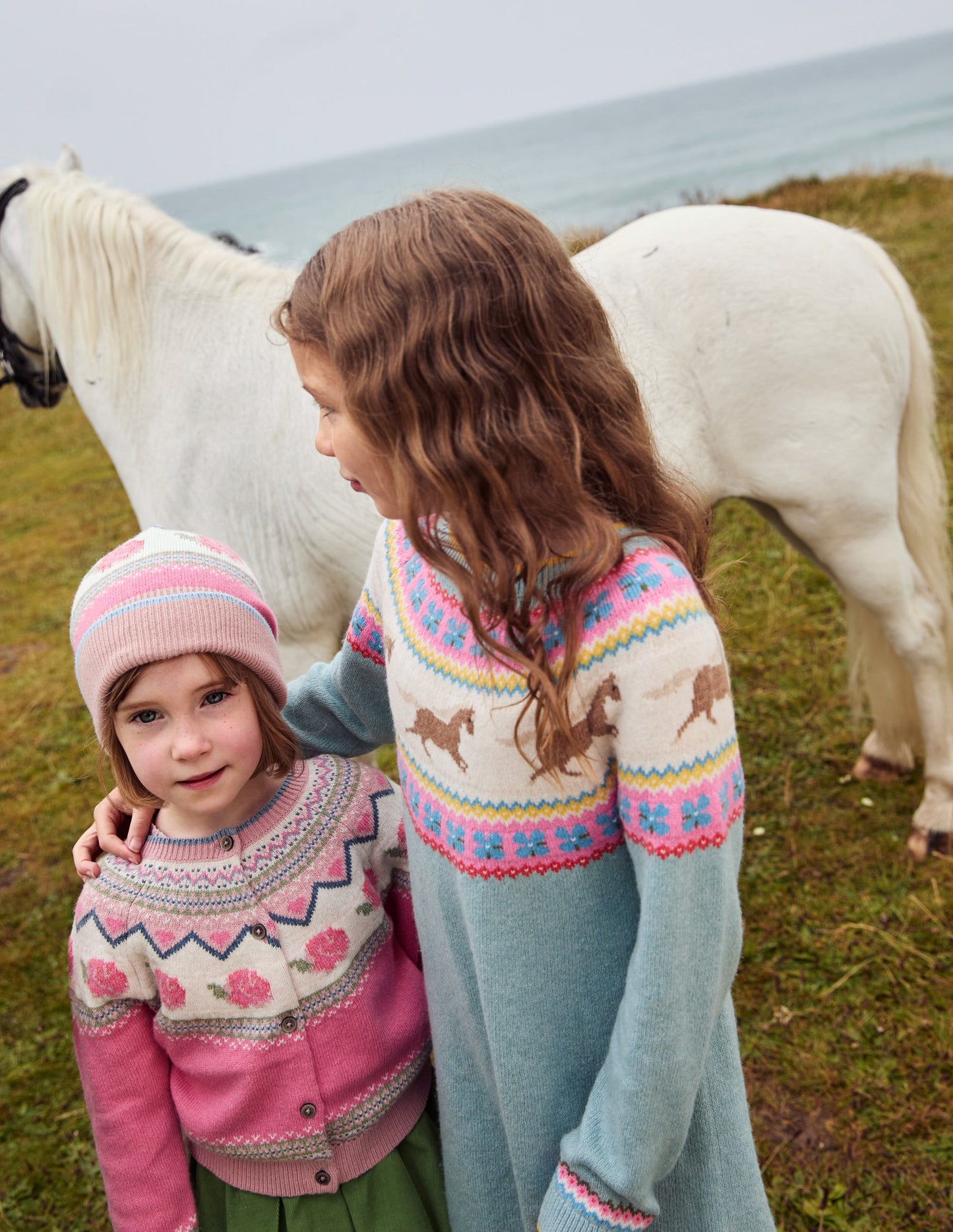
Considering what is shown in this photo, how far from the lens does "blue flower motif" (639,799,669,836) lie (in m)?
0.86

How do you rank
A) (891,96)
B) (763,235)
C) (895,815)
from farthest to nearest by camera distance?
(891,96) → (895,815) → (763,235)

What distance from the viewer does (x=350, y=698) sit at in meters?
1.34

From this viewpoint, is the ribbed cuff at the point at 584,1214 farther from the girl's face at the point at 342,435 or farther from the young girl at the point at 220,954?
the girl's face at the point at 342,435

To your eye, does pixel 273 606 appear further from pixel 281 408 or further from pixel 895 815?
pixel 895 815

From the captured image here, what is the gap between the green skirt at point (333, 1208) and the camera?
1179mm

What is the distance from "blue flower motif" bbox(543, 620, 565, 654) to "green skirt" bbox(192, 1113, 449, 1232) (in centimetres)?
74

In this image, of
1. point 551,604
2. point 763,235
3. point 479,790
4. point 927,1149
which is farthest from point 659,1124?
point 763,235

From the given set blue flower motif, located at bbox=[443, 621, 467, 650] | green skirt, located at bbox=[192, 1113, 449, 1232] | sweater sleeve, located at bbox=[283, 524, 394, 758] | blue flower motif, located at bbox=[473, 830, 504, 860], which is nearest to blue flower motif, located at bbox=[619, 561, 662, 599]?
blue flower motif, located at bbox=[443, 621, 467, 650]

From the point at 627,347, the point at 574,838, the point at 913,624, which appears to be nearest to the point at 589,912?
the point at 574,838

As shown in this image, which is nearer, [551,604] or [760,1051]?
[551,604]

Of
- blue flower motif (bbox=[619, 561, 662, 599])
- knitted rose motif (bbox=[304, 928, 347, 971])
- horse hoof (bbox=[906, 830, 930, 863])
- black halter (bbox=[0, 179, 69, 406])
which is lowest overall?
horse hoof (bbox=[906, 830, 930, 863])

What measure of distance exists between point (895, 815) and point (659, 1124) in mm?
2200

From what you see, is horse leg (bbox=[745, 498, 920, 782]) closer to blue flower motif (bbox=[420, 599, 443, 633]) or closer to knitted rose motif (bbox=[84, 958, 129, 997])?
blue flower motif (bbox=[420, 599, 443, 633])

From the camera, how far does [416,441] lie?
2.85 ft
